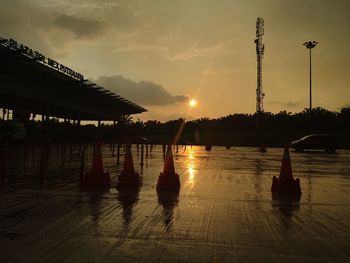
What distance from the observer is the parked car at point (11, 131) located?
125 feet

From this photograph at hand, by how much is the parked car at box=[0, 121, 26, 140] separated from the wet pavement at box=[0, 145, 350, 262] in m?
29.3

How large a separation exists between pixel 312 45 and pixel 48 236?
8603cm

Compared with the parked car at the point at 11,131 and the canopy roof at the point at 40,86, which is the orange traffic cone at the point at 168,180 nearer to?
the canopy roof at the point at 40,86

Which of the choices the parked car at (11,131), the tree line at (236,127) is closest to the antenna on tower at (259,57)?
the tree line at (236,127)

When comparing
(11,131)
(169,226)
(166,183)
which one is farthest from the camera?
(11,131)

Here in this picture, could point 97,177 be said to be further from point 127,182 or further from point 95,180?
A: point 127,182

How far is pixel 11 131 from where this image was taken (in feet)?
126

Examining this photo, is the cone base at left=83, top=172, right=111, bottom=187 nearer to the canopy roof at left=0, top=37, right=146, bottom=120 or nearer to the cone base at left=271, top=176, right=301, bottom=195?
the cone base at left=271, top=176, right=301, bottom=195

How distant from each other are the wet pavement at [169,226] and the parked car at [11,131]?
2930cm

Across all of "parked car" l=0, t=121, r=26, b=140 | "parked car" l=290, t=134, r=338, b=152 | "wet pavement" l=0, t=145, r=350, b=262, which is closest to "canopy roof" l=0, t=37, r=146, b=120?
"parked car" l=0, t=121, r=26, b=140

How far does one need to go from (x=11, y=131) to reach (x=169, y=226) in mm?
34977

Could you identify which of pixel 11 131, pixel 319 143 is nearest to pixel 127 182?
pixel 11 131

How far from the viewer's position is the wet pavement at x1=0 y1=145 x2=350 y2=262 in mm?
4891

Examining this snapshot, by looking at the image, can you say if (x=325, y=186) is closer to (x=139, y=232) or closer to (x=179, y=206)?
(x=179, y=206)
